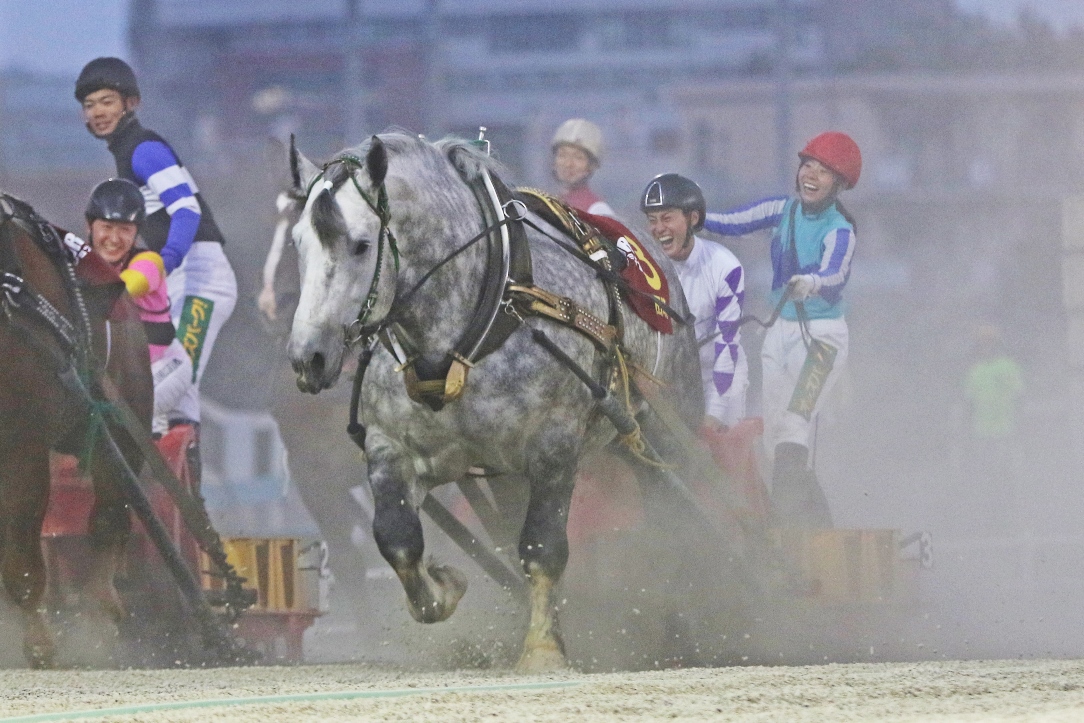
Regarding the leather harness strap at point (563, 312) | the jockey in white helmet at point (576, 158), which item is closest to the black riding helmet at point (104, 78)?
the jockey in white helmet at point (576, 158)

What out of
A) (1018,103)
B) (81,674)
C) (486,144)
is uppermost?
(1018,103)

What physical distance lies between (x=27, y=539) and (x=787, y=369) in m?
3.56

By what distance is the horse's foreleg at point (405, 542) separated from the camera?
6785 millimetres

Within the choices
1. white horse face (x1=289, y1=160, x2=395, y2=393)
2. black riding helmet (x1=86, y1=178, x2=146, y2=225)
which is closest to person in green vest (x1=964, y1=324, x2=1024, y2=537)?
black riding helmet (x1=86, y1=178, x2=146, y2=225)

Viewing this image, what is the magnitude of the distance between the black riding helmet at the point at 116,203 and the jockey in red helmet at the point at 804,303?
8.43 feet

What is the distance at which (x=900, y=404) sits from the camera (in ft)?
63.7

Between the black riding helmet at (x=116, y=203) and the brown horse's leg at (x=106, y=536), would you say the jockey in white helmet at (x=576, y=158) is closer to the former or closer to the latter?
the black riding helmet at (x=116, y=203)

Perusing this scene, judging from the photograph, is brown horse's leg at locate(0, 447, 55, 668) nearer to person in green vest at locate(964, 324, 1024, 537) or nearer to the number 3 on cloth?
the number 3 on cloth

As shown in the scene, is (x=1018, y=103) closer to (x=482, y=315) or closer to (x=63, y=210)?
(x=63, y=210)

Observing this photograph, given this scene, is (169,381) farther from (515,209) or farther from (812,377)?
(812,377)

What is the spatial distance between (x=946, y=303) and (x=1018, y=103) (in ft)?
10.1

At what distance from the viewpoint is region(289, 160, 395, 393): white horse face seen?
615 cm

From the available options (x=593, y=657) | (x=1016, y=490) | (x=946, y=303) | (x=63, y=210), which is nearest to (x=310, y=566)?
(x=593, y=657)

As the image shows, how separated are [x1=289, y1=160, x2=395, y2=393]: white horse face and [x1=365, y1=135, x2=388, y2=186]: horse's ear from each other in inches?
3.3
